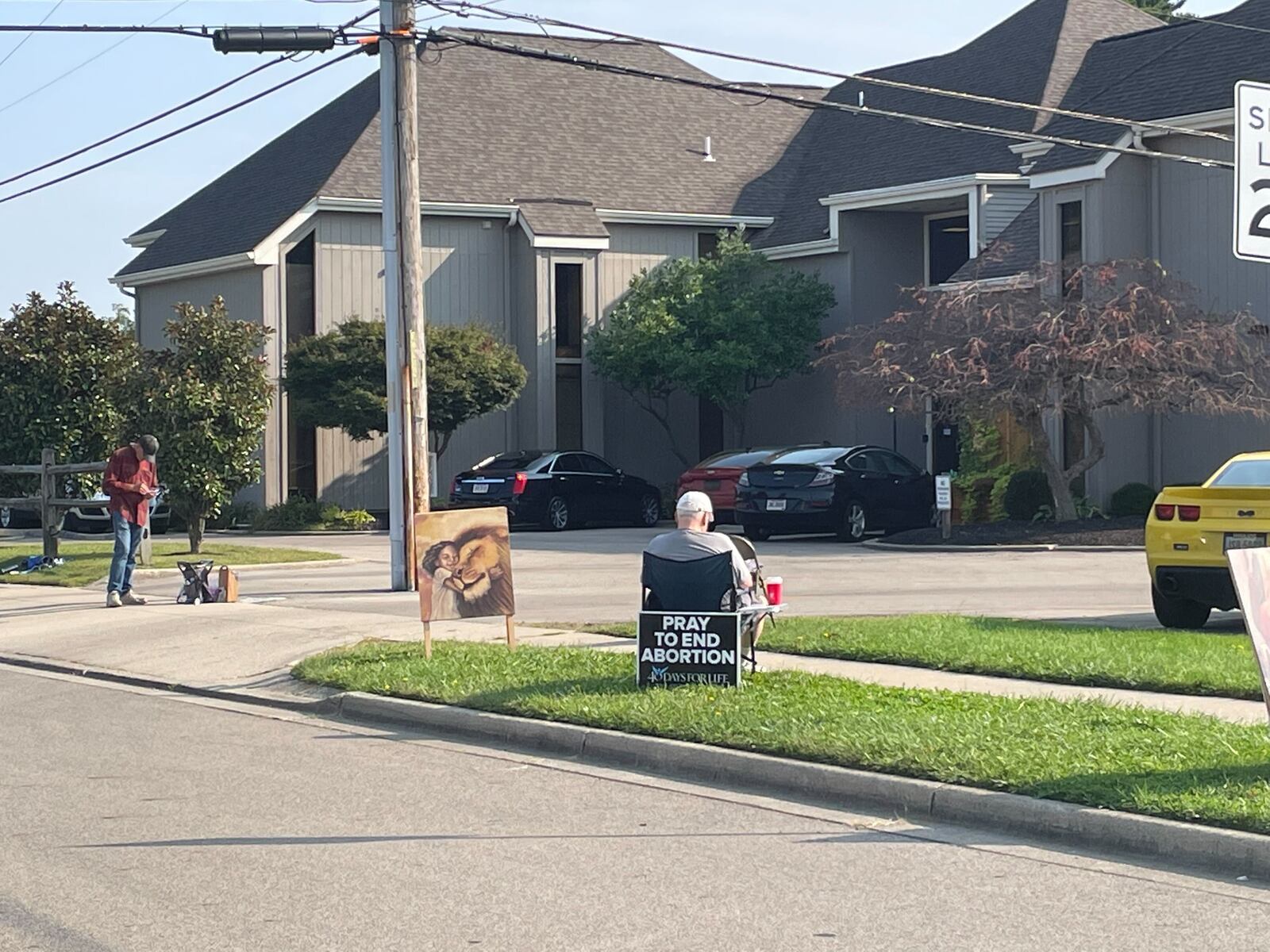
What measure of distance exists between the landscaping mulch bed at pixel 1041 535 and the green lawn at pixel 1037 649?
9935mm

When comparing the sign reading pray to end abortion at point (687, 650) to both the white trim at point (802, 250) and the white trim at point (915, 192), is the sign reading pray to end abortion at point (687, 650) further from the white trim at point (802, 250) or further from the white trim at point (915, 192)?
the white trim at point (802, 250)

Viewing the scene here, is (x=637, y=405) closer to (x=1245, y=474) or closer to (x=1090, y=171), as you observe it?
(x=1090, y=171)

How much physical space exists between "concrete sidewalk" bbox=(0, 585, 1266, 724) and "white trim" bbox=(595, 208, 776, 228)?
21.0m

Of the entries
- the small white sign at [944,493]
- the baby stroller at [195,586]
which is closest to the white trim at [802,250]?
the small white sign at [944,493]

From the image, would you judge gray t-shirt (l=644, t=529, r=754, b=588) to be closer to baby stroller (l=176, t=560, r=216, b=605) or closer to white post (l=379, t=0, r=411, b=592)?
white post (l=379, t=0, r=411, b=592)

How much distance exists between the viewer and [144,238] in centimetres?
4316

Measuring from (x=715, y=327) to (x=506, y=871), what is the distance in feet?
96.2

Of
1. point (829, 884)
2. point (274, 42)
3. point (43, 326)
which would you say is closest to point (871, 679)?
point (829, 884)

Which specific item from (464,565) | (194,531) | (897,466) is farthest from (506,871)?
(897,466)

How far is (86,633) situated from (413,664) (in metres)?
4.78

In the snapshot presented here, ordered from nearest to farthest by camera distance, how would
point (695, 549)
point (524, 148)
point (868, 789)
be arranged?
point (868, 789), point (695, 549), point (524, 148)

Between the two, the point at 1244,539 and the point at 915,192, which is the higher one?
the point at 915,192

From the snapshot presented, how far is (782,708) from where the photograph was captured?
34.2 feet

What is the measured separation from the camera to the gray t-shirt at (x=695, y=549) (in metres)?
11.5
